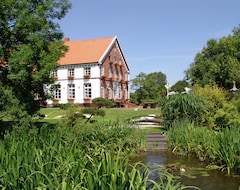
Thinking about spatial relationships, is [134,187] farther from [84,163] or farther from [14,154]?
[14,154]

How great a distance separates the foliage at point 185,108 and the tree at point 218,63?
58.1 ft

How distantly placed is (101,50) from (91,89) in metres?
5.42

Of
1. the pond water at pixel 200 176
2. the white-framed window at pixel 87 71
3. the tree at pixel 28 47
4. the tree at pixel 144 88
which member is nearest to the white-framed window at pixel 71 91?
the white-framed window at pixel 87 71

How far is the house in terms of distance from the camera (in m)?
39.1

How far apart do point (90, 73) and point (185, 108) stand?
27542 millimetres

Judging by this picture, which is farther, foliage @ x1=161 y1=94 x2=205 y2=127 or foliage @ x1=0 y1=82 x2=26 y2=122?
foliage @ x1=161 y1=94 x2=205 y2=127

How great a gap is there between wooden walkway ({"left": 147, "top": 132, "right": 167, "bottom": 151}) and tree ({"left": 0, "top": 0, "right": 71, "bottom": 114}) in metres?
4.19

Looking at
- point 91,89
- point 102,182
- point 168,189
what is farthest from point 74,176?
point 91,89

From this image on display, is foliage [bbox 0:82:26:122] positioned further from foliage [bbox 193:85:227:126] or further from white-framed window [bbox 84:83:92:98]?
white-framed window [bbox 84:83:92:98]

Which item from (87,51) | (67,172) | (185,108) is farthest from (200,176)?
(87,51)

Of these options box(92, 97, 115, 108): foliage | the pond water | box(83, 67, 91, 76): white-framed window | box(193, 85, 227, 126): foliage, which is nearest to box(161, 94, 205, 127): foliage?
box(193, 85, 227, 126): foliage

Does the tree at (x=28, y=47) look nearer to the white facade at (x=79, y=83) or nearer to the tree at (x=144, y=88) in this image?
the white facade at (x=79, y=83)

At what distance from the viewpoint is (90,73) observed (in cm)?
3941

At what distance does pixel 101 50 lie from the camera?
40.6 meters
